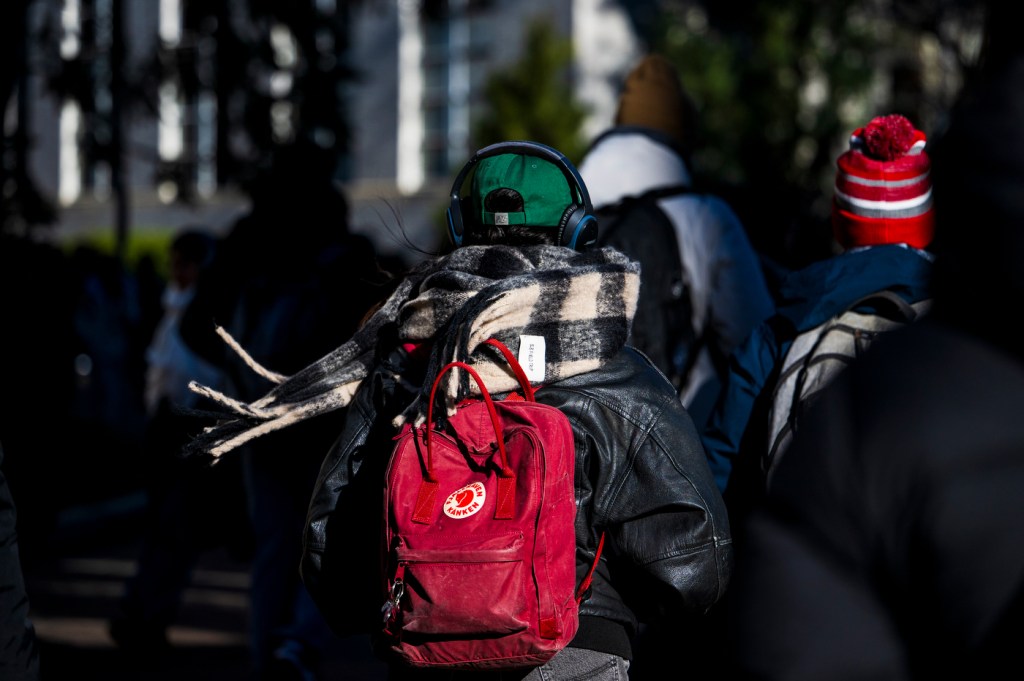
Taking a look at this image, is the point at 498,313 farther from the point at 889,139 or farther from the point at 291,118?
the point at 291,118

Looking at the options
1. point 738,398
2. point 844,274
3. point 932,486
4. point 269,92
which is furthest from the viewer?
point 269,92

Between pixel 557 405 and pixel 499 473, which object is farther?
pixel 557 405

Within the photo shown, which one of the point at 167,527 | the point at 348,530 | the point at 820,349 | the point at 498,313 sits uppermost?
the point at 498,313

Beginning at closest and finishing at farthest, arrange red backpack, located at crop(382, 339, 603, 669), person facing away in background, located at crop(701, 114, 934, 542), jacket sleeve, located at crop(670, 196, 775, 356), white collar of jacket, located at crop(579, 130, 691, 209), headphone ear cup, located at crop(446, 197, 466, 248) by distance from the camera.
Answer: red backpack, located at crop(382, 339, 603, 669) → headphone ear cup, located at crop(446, 197, 466, 248) → person facing away in background, located at crop(701, 114, 934, 542) → jacket sleeve, located at crop(670, 196, 775, 356) → white collar of jacket, located at crop(579, 130, 691, 209)

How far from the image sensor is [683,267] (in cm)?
430

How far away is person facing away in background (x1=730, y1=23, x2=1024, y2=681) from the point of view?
4.16 feet

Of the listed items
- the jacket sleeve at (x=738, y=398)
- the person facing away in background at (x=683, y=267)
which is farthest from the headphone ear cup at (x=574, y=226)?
the person facing away in background at (x=683, y=267)

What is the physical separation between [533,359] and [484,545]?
1.58ft

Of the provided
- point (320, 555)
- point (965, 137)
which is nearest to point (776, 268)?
point (320, 555)

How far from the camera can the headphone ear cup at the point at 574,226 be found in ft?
9.14

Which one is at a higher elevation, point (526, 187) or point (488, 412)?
point (526, 187)

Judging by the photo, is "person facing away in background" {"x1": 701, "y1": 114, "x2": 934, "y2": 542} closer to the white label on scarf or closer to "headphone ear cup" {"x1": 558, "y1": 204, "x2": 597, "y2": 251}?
"headphone ear cup" {"x1": 558, "y1": 204, "x2": 597, "y2": 251}

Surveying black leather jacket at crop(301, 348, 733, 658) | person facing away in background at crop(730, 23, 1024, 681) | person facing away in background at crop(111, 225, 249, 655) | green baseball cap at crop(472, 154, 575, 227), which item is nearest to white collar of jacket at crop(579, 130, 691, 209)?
green baseball cap at crop(472, 154, 575, 227)

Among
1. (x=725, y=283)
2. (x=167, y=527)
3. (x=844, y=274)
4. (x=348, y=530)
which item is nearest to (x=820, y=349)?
(x=844, y=274)
